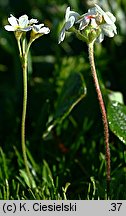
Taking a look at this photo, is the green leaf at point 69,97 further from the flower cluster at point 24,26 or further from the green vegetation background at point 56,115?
the flower cluster at point 24,26

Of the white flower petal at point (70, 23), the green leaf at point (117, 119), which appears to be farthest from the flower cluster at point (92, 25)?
the green leaf at point (117, 119)

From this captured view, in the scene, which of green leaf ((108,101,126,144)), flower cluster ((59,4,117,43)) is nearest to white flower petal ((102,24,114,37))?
flower cluster ((59,4,117,43))

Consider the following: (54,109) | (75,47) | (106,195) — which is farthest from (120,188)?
(75,47)

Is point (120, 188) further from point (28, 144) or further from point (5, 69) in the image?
point (5, 69)

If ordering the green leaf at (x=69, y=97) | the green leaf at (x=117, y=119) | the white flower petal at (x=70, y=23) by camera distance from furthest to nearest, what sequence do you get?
the green leaf at (x=69, y=97), the green leaf at (x=117, y=119), the white flower petal at (x=70, y=23)

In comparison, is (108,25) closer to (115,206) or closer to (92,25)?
(92,25)

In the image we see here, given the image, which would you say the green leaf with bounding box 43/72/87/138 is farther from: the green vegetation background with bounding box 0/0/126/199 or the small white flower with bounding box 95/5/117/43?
the small white flower with bounding box 95/5/117/43

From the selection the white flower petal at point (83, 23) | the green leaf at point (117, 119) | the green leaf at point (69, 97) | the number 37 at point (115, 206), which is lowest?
the number 37 at point (115, 206)
